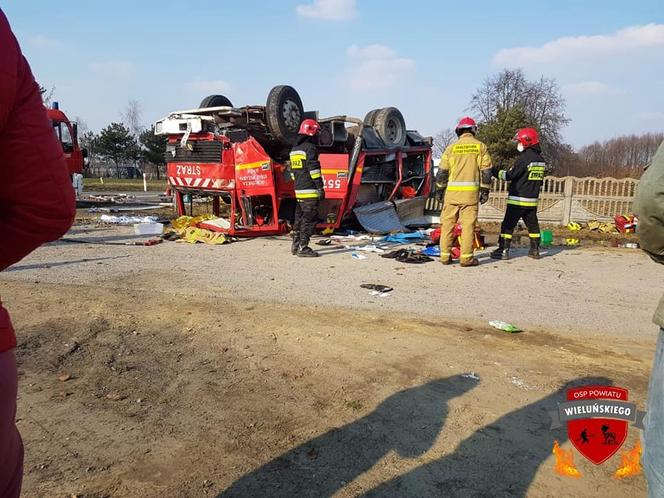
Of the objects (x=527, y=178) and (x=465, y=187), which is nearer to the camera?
(x=465, y=187)

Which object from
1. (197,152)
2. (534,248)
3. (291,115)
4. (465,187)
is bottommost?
(534,248)

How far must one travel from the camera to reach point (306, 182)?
7.54 meters

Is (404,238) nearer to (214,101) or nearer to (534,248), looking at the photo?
(534,248)

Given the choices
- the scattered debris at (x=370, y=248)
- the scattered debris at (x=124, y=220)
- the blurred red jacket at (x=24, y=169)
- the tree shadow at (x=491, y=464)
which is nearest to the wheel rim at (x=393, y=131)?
the scattered debris at (x=370, y=248)

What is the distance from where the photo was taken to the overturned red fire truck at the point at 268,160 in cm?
866

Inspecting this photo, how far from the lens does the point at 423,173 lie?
1148cm

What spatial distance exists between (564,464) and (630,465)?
314 millimetres

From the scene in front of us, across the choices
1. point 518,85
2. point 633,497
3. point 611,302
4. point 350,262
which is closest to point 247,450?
point 633,497

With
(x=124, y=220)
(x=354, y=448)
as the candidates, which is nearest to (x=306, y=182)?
(x=354, y=448)

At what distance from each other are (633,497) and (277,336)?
2.50 m

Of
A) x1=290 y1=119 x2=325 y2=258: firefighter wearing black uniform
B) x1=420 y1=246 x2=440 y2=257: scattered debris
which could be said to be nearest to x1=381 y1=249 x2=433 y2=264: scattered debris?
x1=420 y1=246 x2=440 y2=257: scattered debris

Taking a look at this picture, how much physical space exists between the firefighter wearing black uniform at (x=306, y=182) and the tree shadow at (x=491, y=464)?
5031 mm

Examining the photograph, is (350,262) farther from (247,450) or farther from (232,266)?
(247,450)

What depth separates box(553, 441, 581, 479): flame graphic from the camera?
225 centimetres
